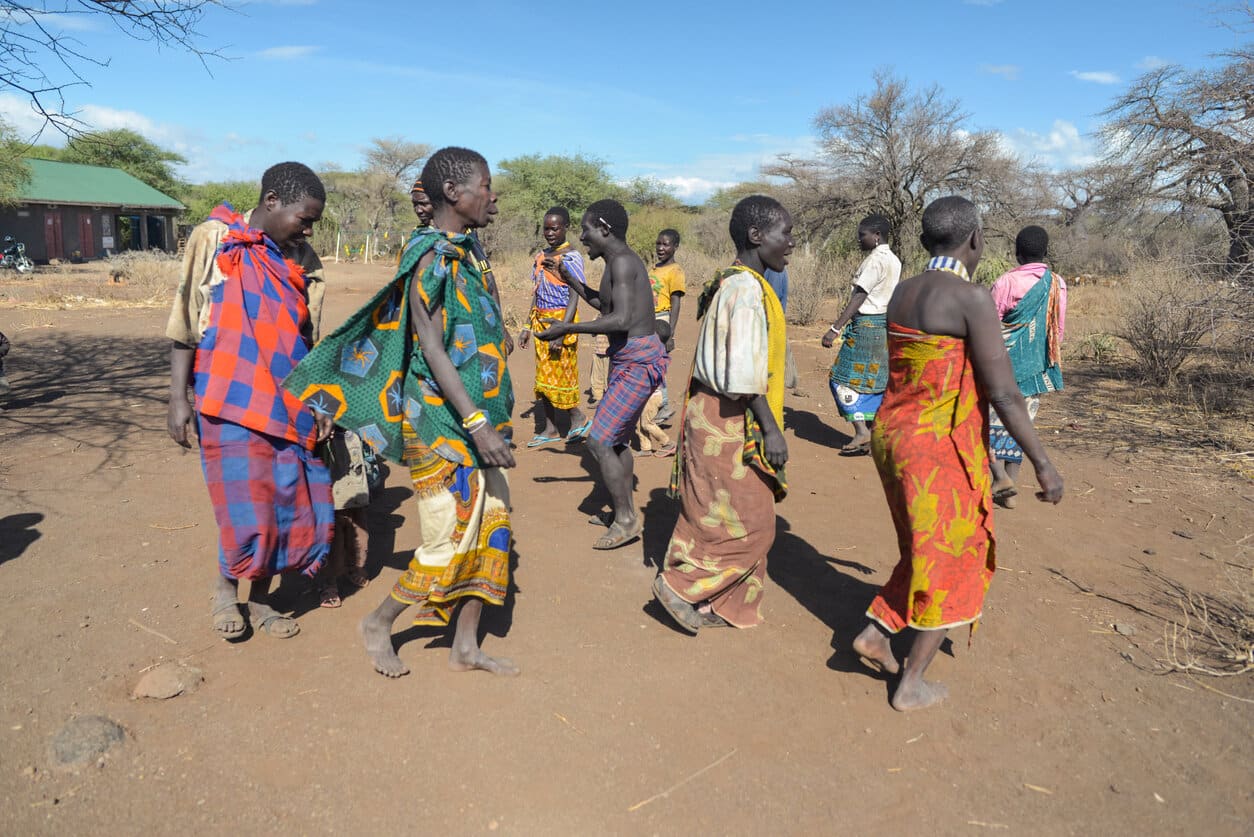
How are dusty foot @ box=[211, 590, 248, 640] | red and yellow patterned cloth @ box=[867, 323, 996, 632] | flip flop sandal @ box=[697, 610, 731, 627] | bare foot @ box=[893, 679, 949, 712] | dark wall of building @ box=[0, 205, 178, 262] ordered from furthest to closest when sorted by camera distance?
1. dark wall of building @ box=[0, 205, 178, 262]
2. flip flop sandal @ box=[697, 610, 731, 627]
3. dusty foot @ box=[211, 590, 248, 640]
4. bare foot @ box=[893, 679, 949, 712]
5. red and yellow patterned cloth @ box=[867, 323, 996, 632]

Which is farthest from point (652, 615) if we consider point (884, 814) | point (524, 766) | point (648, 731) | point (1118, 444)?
point (1118, 444)

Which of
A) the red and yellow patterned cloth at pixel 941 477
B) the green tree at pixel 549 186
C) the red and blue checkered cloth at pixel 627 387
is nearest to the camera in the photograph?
the red and yellow patterned cloth at pixel 941 477

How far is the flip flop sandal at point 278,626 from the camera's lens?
3319 millimetres

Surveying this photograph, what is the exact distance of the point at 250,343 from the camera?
3.04 m

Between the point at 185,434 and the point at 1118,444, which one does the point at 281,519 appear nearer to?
the point at 185,434

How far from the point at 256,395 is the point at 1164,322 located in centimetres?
957

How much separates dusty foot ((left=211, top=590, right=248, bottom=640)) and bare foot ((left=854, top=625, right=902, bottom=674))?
2484 millimetres

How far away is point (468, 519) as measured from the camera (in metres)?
2.87

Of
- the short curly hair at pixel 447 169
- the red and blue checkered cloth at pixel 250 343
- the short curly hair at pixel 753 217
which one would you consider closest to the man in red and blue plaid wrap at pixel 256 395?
the red and blue checkered cloth at pixel 250 343

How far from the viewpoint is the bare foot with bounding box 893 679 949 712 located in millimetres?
2943

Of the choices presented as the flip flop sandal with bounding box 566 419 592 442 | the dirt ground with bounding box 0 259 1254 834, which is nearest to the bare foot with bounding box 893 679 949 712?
the dirt ground with bounding box 0 259 1254 834

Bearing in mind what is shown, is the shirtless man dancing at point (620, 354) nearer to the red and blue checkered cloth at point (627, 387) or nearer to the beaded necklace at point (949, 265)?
the red and blue checkered cloth at point (627, 387)

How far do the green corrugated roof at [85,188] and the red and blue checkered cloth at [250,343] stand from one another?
93.3 feet

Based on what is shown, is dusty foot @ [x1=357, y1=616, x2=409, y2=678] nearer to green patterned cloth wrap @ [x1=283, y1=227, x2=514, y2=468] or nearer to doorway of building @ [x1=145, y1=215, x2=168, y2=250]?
green patterned cloth wrap @ [x1=283, y1=227, x2=514, y2=468]
